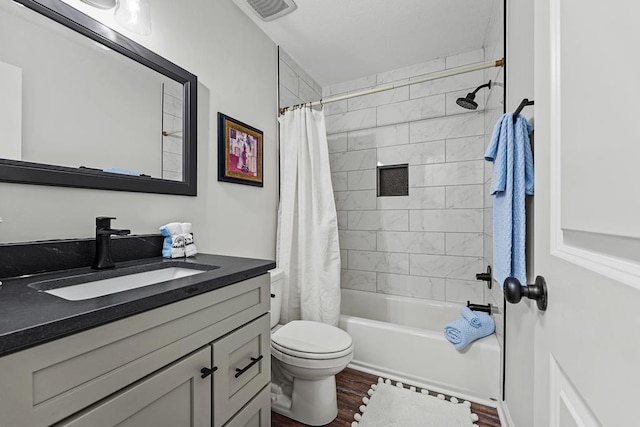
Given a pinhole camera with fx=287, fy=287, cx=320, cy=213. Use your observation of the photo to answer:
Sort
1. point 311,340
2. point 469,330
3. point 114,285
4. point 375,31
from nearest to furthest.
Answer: point 114,285
point 311,340
point 469,330
point 375,31

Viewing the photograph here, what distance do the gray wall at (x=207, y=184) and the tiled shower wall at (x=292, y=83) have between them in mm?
110

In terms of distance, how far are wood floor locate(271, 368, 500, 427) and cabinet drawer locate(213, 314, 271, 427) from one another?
0.58 metres

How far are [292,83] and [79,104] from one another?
1713 millimetres

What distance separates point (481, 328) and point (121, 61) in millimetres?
2409

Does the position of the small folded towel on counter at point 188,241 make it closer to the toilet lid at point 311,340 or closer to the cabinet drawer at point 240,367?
the cabinet drawer at point 240,367

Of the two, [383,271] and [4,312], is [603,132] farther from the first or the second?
[383,271]

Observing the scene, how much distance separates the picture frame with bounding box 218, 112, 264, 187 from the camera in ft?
5.81

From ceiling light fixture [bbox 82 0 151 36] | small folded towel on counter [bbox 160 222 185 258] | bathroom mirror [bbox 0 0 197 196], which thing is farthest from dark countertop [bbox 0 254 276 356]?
ceiling light fixture [bbox 82 0 151 36]

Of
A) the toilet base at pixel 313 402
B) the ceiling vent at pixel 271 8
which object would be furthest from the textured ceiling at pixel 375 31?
the toilet base at pixel 313 402

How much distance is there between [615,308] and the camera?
0.33 m

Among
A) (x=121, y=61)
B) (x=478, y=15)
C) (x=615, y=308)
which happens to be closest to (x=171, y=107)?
(x=121, y=61)

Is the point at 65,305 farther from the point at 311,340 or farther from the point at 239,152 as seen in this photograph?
the point at 239,152

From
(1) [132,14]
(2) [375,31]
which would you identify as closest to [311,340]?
(1) [132,14]

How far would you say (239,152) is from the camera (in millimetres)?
1897
